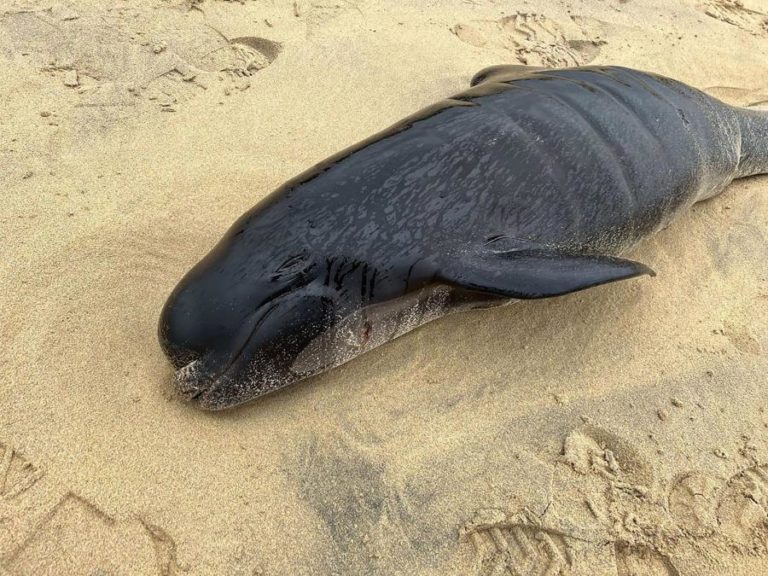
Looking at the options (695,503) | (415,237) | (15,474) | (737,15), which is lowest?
(15,474)

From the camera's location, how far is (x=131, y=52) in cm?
386

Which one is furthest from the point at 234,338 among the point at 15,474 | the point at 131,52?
the point at 131,52

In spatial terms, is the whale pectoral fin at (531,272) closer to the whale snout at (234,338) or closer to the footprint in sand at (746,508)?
the whale snout at (234,338)

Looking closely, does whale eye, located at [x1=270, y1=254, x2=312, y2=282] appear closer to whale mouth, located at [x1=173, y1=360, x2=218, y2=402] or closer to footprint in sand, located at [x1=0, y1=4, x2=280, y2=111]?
whale mouth, located at [x1=173, y1=360, x2=218, y2=402]

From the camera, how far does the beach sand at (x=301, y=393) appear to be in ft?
6.77

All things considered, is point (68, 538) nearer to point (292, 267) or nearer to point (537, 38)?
point (292, 267)

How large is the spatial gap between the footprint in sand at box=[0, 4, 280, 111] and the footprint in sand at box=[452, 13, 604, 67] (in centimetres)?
168

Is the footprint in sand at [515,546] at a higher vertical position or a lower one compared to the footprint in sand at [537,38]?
lower

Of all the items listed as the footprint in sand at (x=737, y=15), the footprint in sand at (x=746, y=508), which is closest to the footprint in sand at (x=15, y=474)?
the footprint in sand at (x=746, y=508)

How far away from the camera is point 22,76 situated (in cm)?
359

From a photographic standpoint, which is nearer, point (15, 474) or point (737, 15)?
point (15, 474)

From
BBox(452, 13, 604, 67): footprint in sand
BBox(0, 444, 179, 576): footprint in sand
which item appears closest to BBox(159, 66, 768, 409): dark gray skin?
BBox(0, 444, 179, 576): footprint in sand

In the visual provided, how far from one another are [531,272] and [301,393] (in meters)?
1.02

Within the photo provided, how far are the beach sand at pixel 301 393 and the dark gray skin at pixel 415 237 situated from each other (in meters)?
0.26
